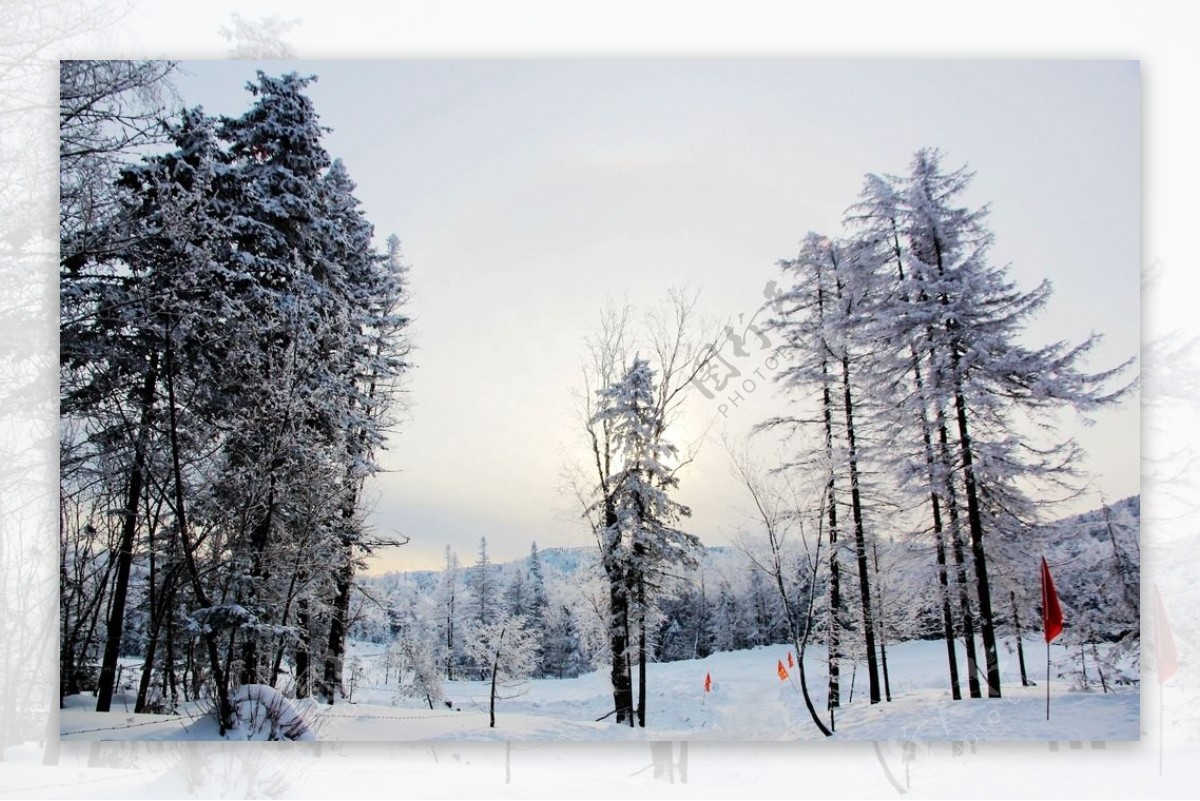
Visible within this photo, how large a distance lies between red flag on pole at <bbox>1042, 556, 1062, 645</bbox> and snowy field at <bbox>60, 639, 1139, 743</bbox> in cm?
10

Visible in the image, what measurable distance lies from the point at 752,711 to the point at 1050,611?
1908 mm

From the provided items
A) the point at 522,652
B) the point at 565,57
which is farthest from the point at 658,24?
the point at 522,652

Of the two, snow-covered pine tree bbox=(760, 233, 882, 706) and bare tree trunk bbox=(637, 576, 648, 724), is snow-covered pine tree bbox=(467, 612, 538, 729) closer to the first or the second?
bare tree trunk bbox=(637, 576, 648, 724)

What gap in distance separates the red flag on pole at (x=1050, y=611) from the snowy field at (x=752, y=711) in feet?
0.33

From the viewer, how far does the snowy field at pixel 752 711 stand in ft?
15.4

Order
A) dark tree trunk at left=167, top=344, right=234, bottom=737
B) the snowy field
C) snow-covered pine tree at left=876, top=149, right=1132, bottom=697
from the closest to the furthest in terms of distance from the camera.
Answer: dark tree trunk at left=167, top=344, right=234, bottom=737 → the snowy field → snow-covered pine tree at left=876, top=149, right=1132, bottom=697

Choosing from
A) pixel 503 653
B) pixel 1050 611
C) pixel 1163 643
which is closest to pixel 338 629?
pixel 503 653

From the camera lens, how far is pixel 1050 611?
15.6ft

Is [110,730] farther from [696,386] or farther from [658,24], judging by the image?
[658,24]

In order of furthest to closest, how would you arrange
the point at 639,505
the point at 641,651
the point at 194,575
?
the point at 639,505
the point at 641,651
the point at 194,575

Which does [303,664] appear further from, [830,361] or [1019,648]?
[1019,648]

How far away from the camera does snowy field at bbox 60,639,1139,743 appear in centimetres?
470

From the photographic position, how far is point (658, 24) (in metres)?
5.02

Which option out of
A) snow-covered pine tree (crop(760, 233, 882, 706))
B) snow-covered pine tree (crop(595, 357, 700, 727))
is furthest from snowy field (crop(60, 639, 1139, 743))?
snow-covered pine tree (crop(760, 233, 882, 706))
